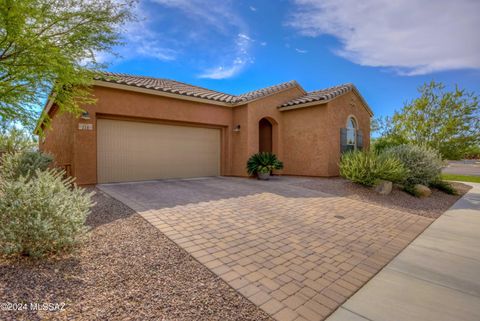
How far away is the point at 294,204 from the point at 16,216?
6.10m

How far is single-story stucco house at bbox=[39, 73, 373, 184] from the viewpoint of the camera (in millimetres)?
9148

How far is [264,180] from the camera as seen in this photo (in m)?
11.3

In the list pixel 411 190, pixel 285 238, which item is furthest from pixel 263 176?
pixel 285 238

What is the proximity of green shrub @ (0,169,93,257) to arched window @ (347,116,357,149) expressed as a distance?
13921 mm

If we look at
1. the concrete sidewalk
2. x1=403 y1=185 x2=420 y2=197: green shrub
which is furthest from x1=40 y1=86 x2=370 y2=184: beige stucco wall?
the concrete sidewalk

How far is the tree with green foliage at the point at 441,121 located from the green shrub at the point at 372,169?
645 centimetres

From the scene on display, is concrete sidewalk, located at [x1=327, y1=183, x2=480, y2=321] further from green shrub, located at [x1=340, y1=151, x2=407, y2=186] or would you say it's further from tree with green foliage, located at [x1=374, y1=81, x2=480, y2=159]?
tree with green foliage, located at [x1=374, y1=81, x2=480, y2=159]

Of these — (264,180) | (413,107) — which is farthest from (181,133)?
(413,107)

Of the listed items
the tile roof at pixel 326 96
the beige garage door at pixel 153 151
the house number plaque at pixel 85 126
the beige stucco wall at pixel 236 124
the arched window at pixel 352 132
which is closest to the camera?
the house number plaque at pixel 85 126

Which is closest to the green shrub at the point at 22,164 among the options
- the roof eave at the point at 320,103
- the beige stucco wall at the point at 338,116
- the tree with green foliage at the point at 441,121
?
the roof eave at the point at 320,103

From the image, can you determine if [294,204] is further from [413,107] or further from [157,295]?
[413,107]

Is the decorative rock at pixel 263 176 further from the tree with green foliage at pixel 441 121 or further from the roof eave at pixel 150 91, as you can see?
the tree with green foliage at pixel 441 121

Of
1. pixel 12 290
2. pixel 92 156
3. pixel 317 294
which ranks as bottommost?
pixel 317 294

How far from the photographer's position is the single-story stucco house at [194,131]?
9.15 metres
